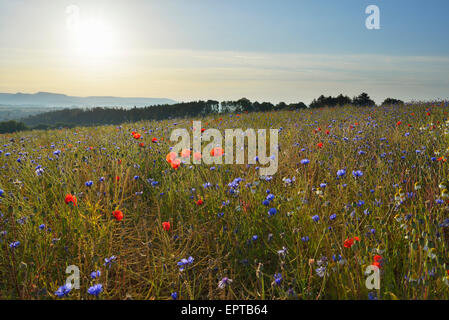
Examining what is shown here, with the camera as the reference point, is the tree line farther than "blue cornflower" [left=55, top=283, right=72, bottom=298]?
Yes

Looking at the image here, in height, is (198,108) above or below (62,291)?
above

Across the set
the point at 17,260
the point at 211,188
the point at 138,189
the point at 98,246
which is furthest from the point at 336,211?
the point at 17,260

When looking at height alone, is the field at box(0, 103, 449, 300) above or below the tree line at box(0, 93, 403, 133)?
below

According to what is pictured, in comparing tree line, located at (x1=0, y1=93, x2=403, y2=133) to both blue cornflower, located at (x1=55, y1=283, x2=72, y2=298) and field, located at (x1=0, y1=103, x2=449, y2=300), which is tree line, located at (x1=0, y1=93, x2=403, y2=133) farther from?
blue cornflower, located at (x1=55, y1=283, x2=72, y2=298)

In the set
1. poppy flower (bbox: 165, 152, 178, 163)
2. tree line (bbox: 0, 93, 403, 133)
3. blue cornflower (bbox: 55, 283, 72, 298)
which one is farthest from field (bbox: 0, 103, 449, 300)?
tree line (bbox: 0, 93, 403, 133)

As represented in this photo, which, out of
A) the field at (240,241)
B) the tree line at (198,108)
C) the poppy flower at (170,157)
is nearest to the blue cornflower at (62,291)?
the field at (240,241)

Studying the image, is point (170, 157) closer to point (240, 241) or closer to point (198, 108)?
point (240, 241)

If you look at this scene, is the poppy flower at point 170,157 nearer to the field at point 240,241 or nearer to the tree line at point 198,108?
the field at point 240,241

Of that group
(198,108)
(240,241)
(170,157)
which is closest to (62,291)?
(240,241)

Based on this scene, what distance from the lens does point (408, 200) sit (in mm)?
2656

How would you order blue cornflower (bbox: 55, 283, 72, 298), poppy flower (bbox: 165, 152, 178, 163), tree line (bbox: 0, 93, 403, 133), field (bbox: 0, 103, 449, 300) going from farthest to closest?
tree line (bbox: 0, 93, 403, 133)
poppy flower (bbox: 165, 152, 178, 163)
field (bbox: 0, 103, 449, 300)
blue cornflower (bbox: 55, 283, 72, 298)

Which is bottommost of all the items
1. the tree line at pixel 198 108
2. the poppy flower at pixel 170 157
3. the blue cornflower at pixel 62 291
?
the blue cornflower at pixel 62 291
